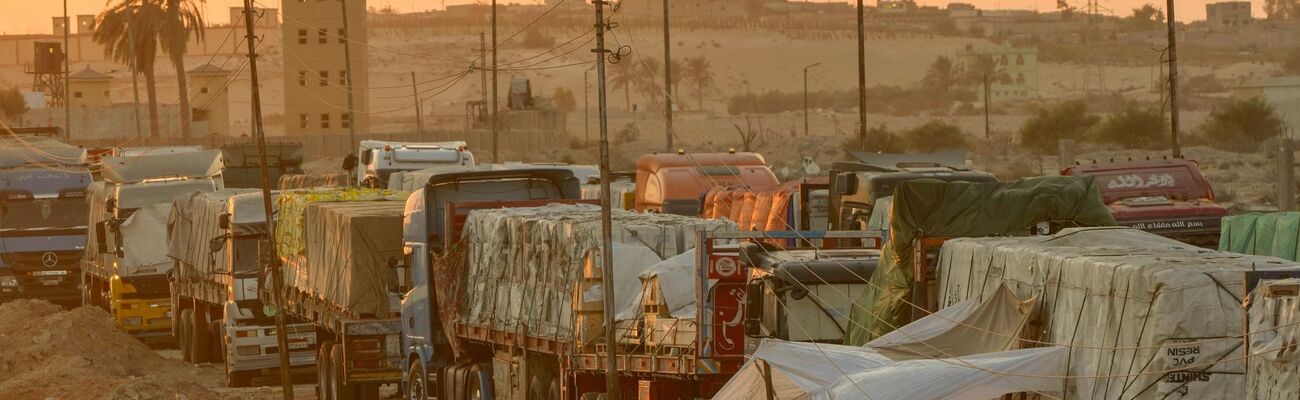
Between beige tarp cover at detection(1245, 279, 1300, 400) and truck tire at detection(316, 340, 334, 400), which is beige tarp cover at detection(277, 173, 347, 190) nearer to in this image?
truck tire at detection(316, 340, 334, 400)

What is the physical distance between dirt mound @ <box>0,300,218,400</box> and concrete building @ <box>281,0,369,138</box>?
206ft

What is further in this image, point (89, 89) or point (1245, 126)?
point (89, 89)

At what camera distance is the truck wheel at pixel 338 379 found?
2783cm

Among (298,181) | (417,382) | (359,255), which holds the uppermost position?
(298,181)

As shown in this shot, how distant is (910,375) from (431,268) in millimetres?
11984

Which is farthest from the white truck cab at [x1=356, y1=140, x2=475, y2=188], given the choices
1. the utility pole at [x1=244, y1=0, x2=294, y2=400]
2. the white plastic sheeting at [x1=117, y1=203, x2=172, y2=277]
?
the utility pole at [x1=244, y1=0, x2=294, y2=400]

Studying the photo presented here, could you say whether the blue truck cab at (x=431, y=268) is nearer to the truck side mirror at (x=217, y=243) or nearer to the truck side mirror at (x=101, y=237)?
the truck side mirror at (x=217, y=243)

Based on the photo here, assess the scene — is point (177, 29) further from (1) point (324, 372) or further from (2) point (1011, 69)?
(2) point (1011, 69)

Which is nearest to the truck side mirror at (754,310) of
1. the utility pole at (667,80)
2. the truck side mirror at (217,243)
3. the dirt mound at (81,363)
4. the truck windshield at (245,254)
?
the dirt mound at (81,363)

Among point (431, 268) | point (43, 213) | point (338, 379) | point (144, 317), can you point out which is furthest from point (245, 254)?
point (43, 213)

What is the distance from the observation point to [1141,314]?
44.6ft

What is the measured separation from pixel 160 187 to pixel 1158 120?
6517cm

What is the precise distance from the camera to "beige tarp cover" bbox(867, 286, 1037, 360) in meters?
15.6

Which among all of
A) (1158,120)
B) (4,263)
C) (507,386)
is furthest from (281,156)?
(1158,120)
